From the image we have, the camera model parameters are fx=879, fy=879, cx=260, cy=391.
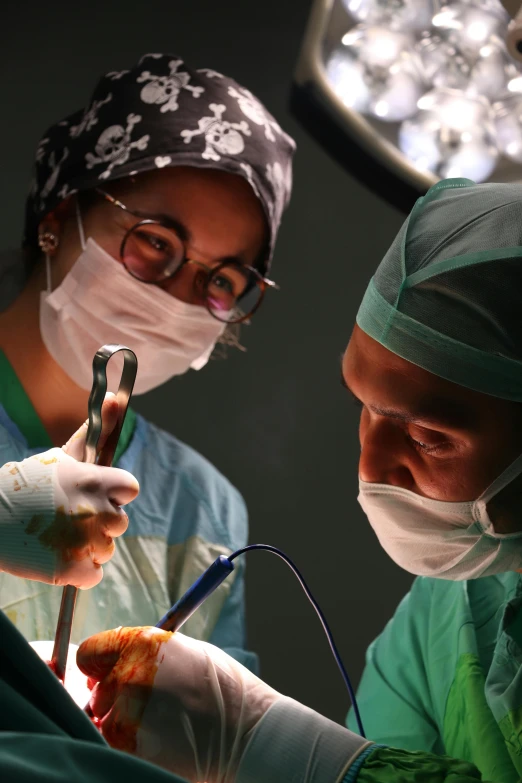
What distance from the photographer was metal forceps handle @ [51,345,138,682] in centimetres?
115

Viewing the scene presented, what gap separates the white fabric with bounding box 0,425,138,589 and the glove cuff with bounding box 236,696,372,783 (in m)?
0.31

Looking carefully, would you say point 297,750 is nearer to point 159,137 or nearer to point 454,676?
point 454,676

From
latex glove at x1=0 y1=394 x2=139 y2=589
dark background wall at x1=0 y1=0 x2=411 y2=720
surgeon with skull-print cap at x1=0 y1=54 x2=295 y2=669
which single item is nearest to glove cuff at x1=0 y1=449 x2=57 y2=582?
latex glove at x1=0 y1=394 x2=139 y2=589

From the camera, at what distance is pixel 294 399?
2.90m

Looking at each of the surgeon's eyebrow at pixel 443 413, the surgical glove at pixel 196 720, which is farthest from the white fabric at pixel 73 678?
the surgeon's eyebrow at pixel 443 413

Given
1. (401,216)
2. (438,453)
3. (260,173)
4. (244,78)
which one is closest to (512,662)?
(438,453)

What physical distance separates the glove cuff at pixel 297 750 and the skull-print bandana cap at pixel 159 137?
4.19 ft

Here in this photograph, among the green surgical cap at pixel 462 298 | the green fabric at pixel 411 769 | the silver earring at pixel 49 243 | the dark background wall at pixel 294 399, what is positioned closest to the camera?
the green fabric at pixel 411 769

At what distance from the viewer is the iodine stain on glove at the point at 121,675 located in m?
1.14

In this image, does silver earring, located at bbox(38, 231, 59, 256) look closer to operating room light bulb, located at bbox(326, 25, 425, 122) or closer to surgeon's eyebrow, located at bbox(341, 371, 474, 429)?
operating room light bulb, located at bbox(326, 25, 425, 122)

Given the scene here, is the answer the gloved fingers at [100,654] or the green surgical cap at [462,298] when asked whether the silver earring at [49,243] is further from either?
the gloved fingers at [100,654]

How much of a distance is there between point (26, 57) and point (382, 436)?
184cm

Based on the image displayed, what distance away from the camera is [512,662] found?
5.15ft

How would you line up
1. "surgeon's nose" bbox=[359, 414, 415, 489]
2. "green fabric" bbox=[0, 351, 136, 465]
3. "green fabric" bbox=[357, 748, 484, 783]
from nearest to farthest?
"green fabric" bbox=[357, 748, 484, 783], "surgeon's nose" bbox=[359, 414, 415, 489], "green fabric" bbox=[0, 351, 136, 465]
